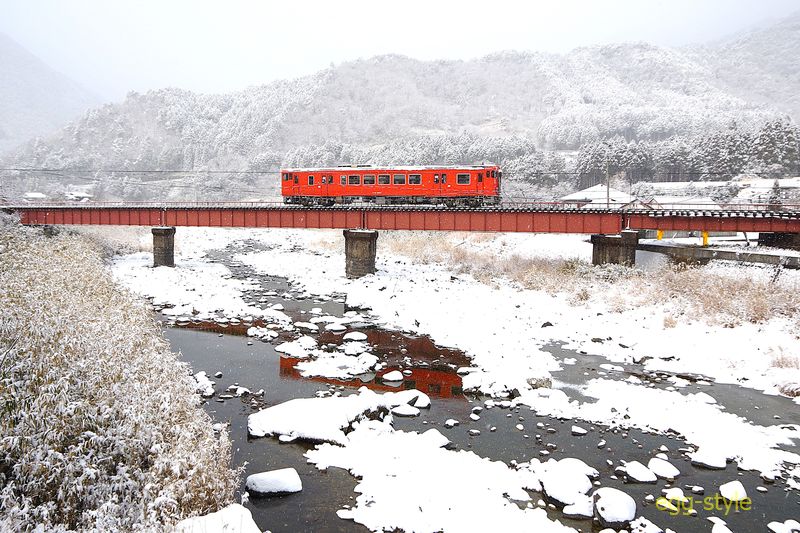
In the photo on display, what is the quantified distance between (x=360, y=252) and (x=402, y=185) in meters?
7.97

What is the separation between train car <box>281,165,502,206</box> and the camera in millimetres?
41000

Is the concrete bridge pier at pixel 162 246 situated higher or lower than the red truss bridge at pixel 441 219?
lower

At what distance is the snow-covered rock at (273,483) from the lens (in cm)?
1020

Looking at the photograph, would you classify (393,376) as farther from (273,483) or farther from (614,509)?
(614,509)

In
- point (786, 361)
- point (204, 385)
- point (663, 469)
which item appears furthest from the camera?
point (786, 361)

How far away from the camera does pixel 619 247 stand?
3497 centimetres

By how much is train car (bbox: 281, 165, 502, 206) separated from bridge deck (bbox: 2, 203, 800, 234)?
3.67m

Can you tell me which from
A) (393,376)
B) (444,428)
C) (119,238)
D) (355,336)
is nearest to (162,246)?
(119,238)

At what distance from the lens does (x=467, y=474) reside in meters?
10.9

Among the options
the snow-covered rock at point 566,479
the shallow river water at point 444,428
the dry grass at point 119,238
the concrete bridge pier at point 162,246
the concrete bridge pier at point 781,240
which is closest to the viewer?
the shallow river water at point 444,428

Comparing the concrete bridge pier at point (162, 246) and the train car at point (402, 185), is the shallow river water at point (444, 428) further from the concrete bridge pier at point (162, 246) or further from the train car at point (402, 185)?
the train car at point (402, 185)

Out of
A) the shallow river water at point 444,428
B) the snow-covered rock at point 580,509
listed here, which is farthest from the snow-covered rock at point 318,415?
the snow-covered rock at point 580,509

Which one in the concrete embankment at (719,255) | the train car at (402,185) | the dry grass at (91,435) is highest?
the train car at (402,185)

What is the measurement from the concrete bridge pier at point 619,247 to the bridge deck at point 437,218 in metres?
0.54
